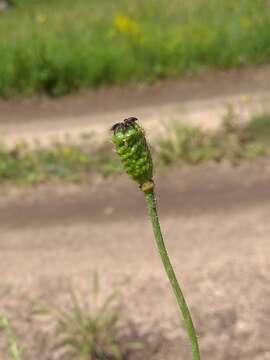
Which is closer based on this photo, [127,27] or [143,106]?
[143,106]

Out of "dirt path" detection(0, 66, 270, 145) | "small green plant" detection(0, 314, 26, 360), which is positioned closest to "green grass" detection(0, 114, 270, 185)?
"dirt path" detection(0, 66, 270, 145)

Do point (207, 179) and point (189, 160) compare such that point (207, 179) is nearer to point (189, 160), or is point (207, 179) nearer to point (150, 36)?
point (189, 160)

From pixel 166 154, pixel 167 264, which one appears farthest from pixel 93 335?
pixel 166 154

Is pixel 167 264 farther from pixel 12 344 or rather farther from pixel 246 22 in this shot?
pixel 246 22

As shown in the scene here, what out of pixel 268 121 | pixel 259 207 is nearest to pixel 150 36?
pixel 268 121

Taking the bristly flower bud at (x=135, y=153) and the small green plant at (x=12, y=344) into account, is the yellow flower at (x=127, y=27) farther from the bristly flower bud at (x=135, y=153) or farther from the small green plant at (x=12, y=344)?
the bristly flower bud at (x=135, y=153)

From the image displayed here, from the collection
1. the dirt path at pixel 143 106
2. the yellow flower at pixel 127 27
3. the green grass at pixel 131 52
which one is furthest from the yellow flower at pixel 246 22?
the yellow flower at pixel 127 27

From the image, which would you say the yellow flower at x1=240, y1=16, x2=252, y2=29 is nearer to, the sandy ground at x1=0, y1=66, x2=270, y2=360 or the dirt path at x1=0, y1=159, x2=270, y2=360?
the sandy ground at x1=0, y1=66, x2=270, y2=360
